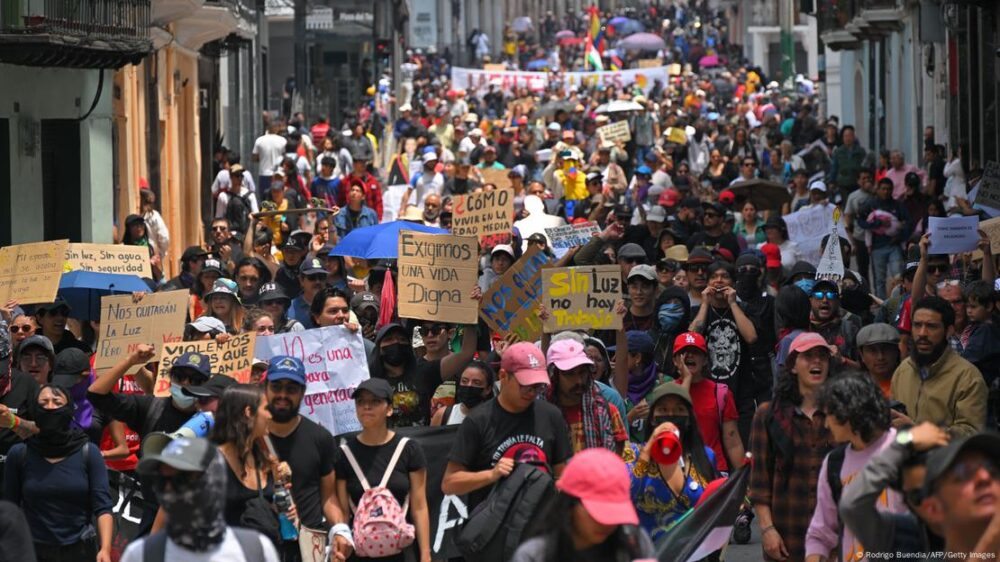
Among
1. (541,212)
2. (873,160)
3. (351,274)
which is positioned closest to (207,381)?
(351,274)

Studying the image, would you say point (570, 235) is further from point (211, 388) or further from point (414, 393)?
point (211, 388)

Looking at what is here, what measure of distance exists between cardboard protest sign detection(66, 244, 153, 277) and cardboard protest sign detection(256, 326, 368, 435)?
115 inches

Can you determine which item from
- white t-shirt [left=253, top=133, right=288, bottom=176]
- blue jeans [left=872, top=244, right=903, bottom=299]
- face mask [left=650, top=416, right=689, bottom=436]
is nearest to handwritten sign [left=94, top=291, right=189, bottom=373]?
face mask [left=650, top=416, right=689, bottom=436]

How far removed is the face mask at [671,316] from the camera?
1188 cm

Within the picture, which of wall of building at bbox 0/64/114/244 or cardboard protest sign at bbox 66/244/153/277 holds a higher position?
wall of building at bbox 0/64/114/244

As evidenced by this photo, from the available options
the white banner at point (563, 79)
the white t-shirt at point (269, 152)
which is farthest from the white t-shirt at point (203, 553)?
the white banner at point (563, 79)

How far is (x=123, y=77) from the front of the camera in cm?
2395

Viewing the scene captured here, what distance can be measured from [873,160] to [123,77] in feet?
31.5

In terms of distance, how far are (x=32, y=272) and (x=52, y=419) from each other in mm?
4074

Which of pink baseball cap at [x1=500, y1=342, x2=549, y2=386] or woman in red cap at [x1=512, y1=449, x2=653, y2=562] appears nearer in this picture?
woman in red cap at [x1=512, y1=449, x2=653, y2=562]

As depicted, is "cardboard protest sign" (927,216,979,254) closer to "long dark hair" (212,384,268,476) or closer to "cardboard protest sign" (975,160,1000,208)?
"cardboard protest sign" (975,160,1000,208)

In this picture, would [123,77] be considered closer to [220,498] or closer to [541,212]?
[541,212]

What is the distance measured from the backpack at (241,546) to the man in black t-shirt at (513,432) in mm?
2129

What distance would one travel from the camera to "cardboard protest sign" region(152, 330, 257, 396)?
9766 millimetres
